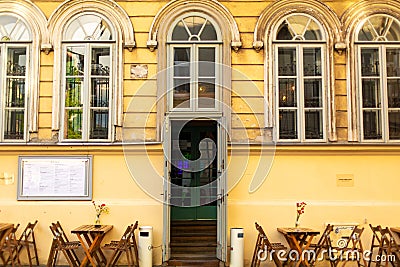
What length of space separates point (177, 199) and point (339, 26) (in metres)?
5.79

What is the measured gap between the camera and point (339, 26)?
28.0ft

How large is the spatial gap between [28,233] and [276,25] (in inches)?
223

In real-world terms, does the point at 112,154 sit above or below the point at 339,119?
below

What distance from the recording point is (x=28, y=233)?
8250 millimetres

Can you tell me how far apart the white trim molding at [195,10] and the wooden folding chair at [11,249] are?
396 centimetres

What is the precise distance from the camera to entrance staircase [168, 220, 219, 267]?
8219 millimetres

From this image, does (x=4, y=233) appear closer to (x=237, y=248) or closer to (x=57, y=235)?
(x=57, y=235)

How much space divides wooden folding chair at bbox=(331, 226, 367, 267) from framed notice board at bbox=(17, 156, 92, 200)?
14.2 feet

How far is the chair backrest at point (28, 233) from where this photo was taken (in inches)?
317

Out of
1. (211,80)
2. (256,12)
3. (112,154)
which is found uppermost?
(256,12)

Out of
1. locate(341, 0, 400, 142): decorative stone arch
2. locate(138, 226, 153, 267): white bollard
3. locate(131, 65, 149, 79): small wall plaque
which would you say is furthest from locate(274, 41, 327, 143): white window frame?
locate(138, 226, 153, 267): white bollard

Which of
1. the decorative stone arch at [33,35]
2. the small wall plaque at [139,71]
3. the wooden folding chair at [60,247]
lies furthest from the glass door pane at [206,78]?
the wooden folding chair at [60,247]

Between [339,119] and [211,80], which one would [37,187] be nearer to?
[211,80]

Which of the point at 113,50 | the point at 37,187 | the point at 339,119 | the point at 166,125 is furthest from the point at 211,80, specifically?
the point at 37,187
